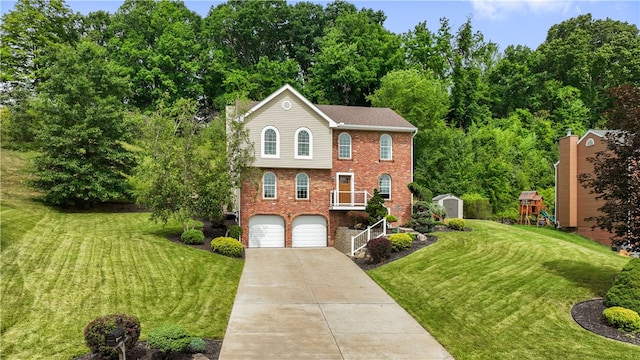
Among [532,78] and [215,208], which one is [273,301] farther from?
[532,78]

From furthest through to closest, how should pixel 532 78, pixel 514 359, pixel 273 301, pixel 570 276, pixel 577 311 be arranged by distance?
1. pixel 532 78
2. pixel 570 276
3. pixel 273 301
4. pixel 577 311
5. pixel 514 359

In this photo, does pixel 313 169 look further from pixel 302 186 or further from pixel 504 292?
pixel 504 292

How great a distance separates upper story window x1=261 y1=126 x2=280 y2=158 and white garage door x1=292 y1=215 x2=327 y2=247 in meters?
4.64

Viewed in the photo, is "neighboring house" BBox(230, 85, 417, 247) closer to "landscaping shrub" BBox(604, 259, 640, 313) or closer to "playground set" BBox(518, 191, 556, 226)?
"playground set" BBox(518, 191, 556, 226)

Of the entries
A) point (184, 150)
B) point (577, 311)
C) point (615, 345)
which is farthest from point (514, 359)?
point (184, 150)

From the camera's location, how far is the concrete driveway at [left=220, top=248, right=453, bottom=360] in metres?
12.4

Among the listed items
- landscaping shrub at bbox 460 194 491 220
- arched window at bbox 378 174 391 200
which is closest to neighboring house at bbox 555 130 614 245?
landscaping shrub at bbox 460 194 491 220

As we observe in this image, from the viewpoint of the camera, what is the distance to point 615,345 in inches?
503

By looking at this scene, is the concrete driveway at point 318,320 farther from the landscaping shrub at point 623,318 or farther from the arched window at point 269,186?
the arched window at point 269,186

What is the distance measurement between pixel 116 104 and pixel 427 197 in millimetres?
23410

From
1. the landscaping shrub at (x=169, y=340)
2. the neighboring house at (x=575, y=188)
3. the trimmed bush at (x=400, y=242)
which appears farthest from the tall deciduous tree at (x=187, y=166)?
the neighboring house at (x=575, y=188)

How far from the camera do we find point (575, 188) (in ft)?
117

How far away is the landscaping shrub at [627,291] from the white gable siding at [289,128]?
17.3m

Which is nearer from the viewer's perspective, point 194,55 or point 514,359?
point 514,359
